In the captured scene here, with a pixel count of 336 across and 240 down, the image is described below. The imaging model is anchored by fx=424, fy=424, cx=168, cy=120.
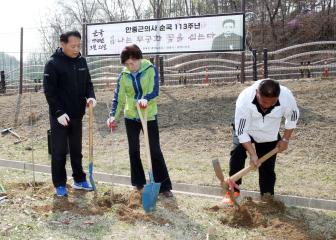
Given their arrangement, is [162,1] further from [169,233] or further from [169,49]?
[169,233]

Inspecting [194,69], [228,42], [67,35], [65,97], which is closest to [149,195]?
[65,97]

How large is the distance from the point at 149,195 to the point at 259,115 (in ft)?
4.39

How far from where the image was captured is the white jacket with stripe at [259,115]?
3967mm

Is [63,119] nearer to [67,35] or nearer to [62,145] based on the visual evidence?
[62,145]

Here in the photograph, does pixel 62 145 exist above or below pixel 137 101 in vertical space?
below

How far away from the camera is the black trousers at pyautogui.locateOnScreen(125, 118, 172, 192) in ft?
15.4

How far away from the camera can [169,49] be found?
34.9 ft

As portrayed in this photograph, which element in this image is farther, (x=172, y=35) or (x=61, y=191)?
(x=172, y=35)

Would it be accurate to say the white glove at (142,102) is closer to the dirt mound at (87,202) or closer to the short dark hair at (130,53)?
the short dark hair at (130,53)

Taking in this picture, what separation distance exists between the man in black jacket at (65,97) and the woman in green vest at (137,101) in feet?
1.37

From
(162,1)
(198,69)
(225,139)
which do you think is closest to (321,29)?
(198,69)

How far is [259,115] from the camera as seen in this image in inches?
159

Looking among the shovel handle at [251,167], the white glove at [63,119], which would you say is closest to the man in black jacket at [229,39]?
the shovel handle at [251,167]

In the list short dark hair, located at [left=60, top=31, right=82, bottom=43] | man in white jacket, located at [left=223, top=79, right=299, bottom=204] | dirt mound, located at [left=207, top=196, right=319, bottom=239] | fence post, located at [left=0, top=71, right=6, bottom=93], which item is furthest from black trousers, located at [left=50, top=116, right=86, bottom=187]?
fence post, located at [left=0, top=71, right=6, bottom=93]
